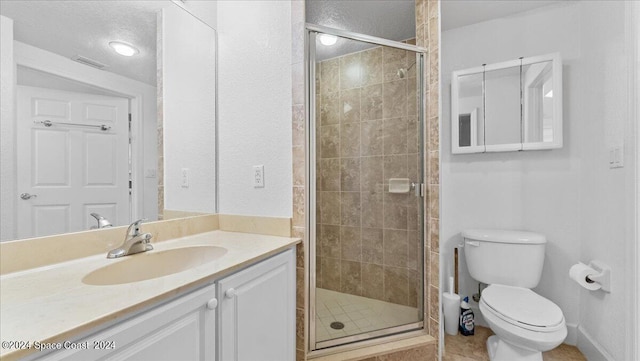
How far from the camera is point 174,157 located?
1367mm

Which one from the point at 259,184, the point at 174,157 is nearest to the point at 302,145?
the point at 259,184

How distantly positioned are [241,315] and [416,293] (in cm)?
121

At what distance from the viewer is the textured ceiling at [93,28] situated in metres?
0.88

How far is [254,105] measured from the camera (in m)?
1.44

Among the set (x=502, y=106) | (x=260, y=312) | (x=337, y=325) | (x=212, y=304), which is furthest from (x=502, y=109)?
(x=212, y=304)

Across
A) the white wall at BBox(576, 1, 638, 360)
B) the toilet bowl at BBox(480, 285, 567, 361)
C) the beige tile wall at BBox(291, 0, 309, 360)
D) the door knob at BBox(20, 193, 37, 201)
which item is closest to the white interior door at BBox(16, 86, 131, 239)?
the door knob at BBox(20, 193, 37, 201)

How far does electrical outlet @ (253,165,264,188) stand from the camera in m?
1.42

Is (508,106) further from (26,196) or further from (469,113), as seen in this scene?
(26,196)

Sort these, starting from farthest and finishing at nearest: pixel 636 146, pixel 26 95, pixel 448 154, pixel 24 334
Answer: pixel 448 154 → pixel 636 146 → pixel 26 95 → pixel 24 334

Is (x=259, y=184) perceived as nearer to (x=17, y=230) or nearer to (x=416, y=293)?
(x=17, y=230)

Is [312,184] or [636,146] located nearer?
[636,146]

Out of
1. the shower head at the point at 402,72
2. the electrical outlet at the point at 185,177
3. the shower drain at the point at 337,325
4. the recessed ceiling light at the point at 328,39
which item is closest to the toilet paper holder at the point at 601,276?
the shower drain at the point at 337,325

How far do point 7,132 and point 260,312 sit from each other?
3.34 feet

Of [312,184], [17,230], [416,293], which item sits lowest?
[416,293]
